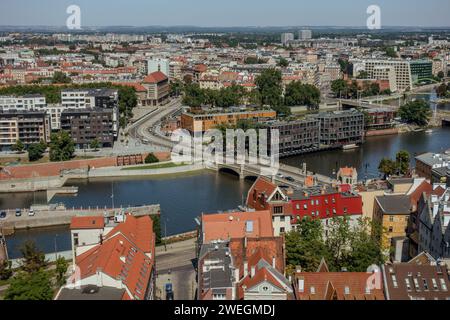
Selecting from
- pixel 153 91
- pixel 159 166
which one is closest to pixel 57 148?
pixel 159 166

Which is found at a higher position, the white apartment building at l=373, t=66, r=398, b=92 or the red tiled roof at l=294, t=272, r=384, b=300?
the white apartment building at l=373, t=66, r=398, b=92

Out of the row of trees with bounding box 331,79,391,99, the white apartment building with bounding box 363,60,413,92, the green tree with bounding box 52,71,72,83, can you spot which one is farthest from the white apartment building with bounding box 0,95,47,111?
the white apartment building with bounding box 363,60,413,92

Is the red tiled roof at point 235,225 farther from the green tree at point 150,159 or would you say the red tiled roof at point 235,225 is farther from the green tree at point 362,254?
the green tree at point 150,159

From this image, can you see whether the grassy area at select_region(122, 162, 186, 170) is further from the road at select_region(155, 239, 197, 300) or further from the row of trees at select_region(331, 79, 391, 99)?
the row of trees at select_region(331, 79, 391, 99)

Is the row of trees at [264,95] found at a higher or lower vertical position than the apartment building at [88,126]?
higher

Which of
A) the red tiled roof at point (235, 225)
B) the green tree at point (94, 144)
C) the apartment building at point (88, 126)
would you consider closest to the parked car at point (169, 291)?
the red tiled roof at point (235, 225)

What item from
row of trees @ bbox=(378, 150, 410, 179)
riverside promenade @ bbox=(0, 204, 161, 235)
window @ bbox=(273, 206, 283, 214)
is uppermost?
window @ bbox=(273, 206, 283, 214)
